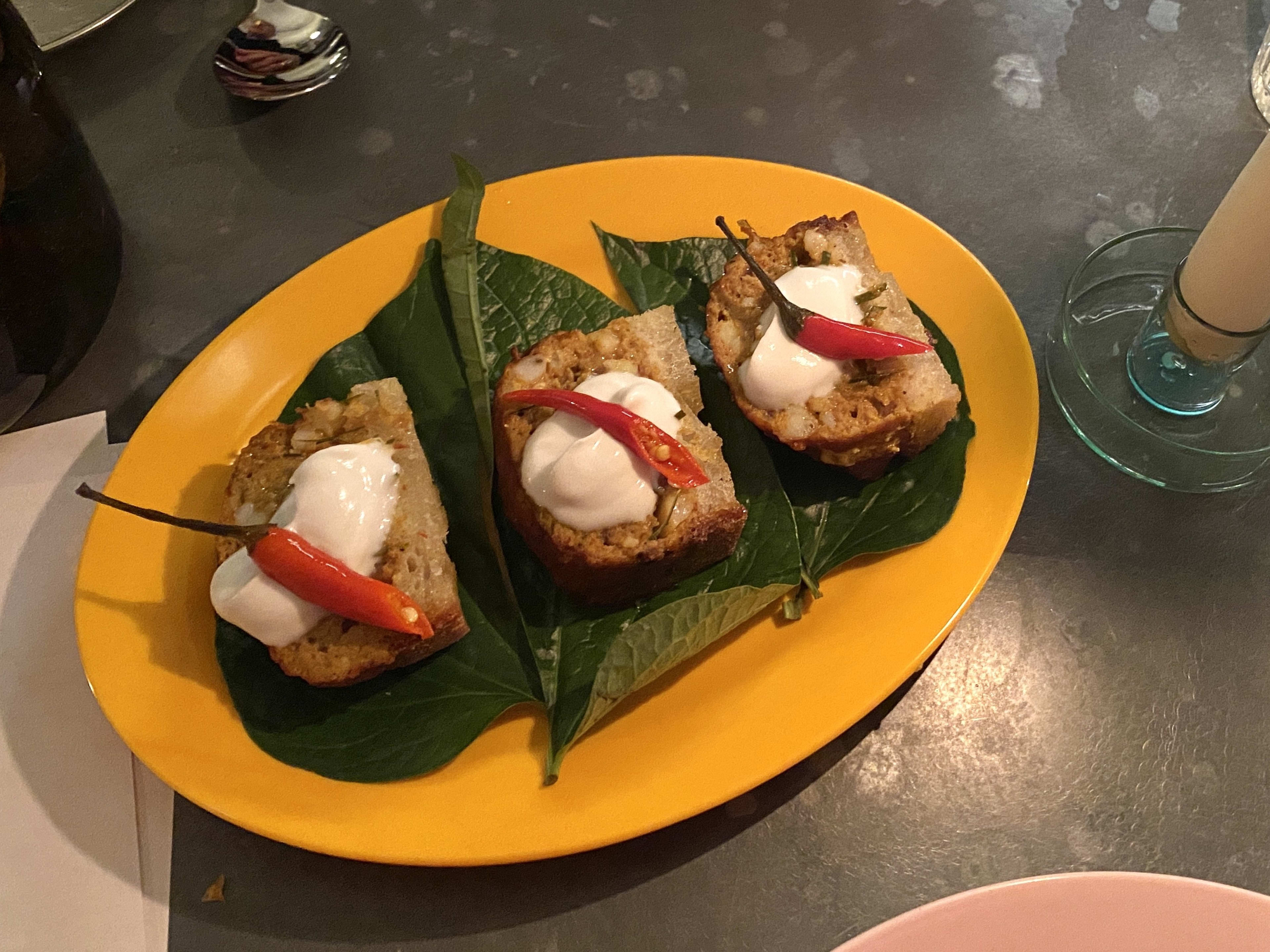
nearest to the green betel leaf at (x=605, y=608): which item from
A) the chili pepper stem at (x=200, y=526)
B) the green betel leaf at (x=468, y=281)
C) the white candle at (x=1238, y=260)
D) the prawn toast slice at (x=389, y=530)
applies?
the green betel leaf at (x=468, y=281)

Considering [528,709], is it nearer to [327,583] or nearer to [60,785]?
[327,583]

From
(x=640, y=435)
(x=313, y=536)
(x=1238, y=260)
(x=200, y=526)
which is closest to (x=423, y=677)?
(x=313, y=536)

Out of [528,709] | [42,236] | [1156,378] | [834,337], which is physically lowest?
[1156,378]

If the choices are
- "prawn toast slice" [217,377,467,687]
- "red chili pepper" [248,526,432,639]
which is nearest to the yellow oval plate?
"prawn toast slice" [217,377,467,687]

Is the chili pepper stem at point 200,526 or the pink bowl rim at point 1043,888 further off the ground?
the chili pepper stem at point 200,526

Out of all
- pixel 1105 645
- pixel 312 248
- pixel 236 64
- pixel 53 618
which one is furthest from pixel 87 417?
pixel 1105 645

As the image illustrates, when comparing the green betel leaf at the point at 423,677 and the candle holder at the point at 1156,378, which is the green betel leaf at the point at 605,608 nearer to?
the green betel leaf at the point at 423,677
